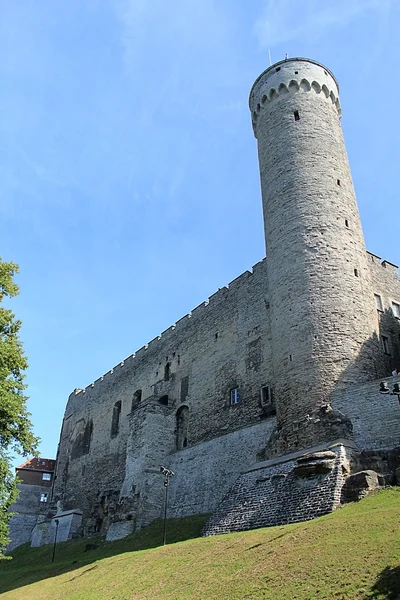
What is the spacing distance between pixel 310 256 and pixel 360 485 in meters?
9.34

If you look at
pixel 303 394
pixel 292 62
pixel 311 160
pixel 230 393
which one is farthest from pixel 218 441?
pixel 292 62

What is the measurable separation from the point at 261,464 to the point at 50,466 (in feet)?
105

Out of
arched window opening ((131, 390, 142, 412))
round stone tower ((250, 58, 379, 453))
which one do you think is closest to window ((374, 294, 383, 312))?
round stone tower ((250, 58, 379, 453))

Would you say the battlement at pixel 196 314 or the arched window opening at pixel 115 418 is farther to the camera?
the arched window opening at pixel 115 418

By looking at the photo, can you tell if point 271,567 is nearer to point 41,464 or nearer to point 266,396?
point 266,396

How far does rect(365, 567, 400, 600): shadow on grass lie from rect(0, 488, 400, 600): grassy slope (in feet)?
0.05

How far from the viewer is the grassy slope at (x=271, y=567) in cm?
934

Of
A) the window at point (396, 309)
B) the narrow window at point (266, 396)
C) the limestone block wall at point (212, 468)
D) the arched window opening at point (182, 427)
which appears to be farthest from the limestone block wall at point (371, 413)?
the arched window opening at point (182, 427)

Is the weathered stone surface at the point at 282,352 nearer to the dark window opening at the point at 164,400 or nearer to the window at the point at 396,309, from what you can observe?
the dark window opening at the point at 164,400

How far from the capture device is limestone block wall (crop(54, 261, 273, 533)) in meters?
25.5

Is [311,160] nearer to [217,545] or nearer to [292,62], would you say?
[292,62]

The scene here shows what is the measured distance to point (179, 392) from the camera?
3050 cm

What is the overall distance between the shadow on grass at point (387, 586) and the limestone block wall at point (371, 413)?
7630 millimetres

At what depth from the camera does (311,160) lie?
2311 centimetres
